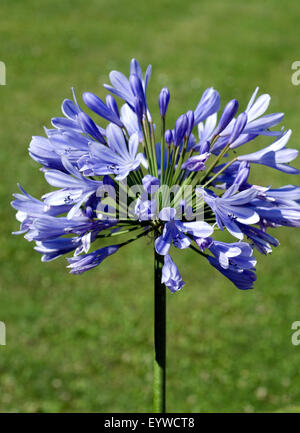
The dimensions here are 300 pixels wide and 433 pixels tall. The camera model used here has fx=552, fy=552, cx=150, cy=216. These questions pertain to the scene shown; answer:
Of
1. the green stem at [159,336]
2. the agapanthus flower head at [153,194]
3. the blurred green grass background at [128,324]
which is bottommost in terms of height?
the blurred green grass background at [128,324]

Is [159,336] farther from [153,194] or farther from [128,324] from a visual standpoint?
[128,324]

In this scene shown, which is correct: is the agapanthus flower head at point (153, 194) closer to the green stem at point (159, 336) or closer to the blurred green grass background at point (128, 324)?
the green stem at point (159, 336)

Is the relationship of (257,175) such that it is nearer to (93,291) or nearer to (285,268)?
(285,268)

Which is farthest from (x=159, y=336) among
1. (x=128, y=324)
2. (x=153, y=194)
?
(x=128, y=324)

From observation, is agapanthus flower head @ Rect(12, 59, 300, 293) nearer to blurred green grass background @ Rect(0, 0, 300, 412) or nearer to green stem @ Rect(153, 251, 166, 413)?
green stem @ Rect(153, 251, 166, 413)

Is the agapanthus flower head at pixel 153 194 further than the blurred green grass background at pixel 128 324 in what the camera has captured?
No

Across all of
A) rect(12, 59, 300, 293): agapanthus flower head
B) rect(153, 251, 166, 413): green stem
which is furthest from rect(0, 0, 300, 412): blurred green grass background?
rect(12, 59, 300, 293): agapanthus flower head

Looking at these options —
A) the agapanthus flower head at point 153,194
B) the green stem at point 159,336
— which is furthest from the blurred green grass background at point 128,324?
the agapanthus flower head at point 153,194

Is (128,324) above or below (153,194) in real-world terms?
below
